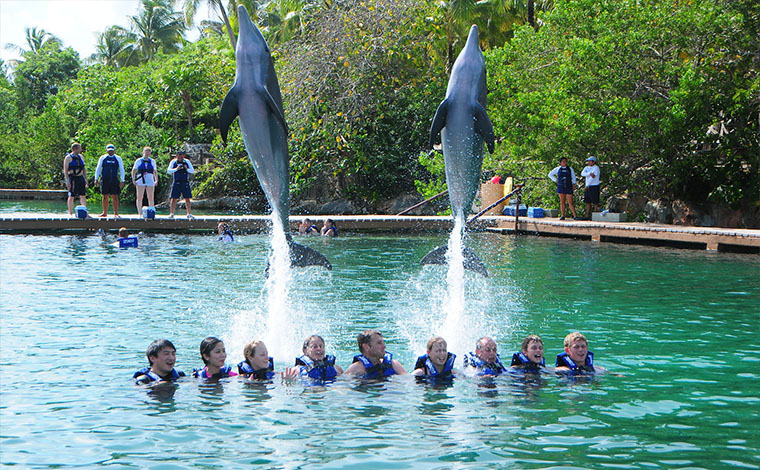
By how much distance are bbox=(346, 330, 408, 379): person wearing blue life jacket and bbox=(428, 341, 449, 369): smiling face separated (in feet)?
1.39

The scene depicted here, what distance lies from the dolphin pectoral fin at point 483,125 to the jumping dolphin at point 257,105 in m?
1.85

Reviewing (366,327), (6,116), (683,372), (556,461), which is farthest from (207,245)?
(6,116)

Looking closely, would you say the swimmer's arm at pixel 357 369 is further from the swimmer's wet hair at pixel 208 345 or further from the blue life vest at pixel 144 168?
the blue life vest at pixel 144 168

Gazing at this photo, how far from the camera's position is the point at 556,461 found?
6301mm

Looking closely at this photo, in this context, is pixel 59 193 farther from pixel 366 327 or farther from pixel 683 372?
pixel 683 372

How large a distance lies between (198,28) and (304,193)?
28546 mm

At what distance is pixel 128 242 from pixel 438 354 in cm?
1345

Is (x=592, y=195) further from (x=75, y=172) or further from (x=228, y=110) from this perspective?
(x=228, y=110)

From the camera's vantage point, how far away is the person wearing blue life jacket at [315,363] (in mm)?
8516

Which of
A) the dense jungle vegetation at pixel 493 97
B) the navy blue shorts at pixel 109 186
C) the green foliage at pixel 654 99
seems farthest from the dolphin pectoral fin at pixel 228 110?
the green foliage at pixel 654 99

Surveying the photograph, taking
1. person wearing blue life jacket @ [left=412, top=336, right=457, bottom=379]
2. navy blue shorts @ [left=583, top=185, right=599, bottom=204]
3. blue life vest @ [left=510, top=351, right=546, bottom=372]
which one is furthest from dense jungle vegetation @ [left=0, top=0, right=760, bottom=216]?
blue life vest @ [left=510, top=351, right=546, bottom=372]

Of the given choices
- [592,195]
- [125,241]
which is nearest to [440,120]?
[125,241]

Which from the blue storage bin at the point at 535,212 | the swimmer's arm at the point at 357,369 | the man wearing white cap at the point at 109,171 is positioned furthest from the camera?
the blue storage bin at the point at 535,212

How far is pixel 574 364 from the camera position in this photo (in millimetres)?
8703
